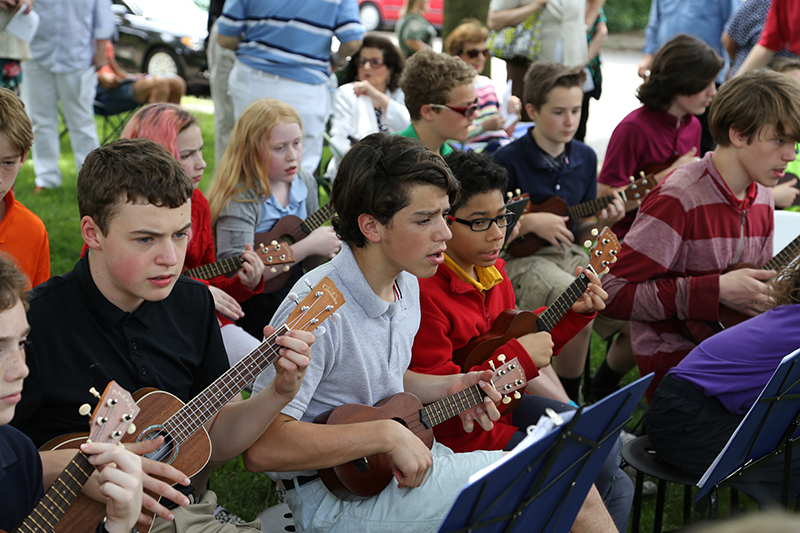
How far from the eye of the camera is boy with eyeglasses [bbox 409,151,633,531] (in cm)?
259

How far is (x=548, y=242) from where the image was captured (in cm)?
409

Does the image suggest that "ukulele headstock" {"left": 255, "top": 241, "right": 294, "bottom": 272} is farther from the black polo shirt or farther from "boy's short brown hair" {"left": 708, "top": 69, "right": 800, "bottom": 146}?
"boy's short brown hair" {"left": 708, "top": 69, "right": 800, "bottom": 146}

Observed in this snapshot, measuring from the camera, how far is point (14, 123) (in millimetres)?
2477

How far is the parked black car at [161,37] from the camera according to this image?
1140cm

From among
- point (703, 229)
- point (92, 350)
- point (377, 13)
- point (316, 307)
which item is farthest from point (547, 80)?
point (377, 13)

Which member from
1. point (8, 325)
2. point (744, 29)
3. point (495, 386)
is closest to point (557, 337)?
point (495, 386)

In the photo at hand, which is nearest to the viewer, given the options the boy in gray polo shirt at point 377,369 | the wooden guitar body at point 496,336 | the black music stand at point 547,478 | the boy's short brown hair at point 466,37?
the black music stand at point 547,478

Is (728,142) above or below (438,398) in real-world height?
above

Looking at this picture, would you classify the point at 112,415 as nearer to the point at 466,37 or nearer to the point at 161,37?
the point at 466,37

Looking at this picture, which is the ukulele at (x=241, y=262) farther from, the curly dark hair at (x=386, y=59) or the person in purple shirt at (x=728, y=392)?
the curly dark hair at (x=386, y=59)

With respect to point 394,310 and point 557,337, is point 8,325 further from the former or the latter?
point 557,337

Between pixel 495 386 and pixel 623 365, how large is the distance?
1.82 m

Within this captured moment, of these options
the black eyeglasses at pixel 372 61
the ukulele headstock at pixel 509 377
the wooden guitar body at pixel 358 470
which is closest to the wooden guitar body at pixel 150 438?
the wooden guitar body at pixel 358 470

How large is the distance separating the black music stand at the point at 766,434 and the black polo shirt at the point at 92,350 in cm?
154
